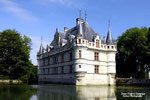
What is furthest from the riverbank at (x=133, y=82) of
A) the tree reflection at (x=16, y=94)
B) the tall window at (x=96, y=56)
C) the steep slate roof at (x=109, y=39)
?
the tree reflection at (x=16, y=94)

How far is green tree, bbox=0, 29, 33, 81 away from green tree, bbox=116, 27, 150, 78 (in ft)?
60.5

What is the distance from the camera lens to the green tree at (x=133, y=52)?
3188 centimetres

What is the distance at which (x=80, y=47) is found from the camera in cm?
2662

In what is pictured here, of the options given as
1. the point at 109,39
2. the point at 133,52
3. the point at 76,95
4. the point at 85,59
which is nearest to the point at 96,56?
the point at 85,59

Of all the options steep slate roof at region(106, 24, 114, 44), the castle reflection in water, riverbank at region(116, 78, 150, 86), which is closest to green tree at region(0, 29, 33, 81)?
steep slate roof at region(106, 24, 114, 44)

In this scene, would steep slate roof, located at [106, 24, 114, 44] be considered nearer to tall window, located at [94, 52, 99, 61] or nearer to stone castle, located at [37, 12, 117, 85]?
stone castle, located at [37, 12, 117, 85]

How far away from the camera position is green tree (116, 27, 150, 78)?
31.9 m

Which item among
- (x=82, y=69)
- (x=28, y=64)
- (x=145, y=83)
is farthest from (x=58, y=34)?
(x=145, y=83)

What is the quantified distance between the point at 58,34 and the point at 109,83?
1311cm

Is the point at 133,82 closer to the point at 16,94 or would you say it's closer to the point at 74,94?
the point at 74,94

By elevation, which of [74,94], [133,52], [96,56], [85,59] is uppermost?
[133,52]

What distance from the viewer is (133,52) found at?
33594mm

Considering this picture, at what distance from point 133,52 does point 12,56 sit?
22065mm

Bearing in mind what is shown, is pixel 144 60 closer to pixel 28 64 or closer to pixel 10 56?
pixel 28 64
